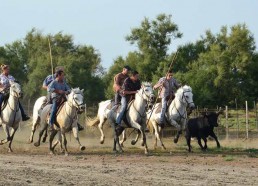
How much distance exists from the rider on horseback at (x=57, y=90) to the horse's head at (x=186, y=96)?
161 inches

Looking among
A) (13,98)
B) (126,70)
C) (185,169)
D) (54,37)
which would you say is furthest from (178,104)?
(54,37)

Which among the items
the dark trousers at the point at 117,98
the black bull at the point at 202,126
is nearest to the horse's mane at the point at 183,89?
the dark trousers at the point at 117,98

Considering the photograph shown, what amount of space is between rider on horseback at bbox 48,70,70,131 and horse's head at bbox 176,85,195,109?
4.10m

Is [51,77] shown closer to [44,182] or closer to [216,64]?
[44,182]

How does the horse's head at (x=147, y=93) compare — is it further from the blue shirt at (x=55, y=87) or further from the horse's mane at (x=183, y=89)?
the blue shirt at (x=55, y=87)

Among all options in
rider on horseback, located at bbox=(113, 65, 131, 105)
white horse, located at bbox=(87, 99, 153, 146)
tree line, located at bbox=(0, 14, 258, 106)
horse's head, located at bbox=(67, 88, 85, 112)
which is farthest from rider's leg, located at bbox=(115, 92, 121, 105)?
tree line, located at bbox=(0, 14, 258, 106)

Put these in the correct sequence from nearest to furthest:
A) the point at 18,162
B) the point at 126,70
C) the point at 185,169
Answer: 1. the point at 185,169
2. the point at 18,162
3. the point at 126,70

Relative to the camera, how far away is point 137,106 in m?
21.9

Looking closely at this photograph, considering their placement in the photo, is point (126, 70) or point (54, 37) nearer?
point (126, 70)

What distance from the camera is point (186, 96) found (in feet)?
74.6

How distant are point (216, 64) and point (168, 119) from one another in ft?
126

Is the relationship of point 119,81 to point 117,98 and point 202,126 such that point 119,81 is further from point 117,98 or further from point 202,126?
point 202,126

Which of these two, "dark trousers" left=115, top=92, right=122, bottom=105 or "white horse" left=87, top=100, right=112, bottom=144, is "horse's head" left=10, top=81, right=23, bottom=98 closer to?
"dark trousers" left=115, top=92, right=122, bottom=105

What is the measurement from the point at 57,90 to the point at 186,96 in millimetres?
4674
